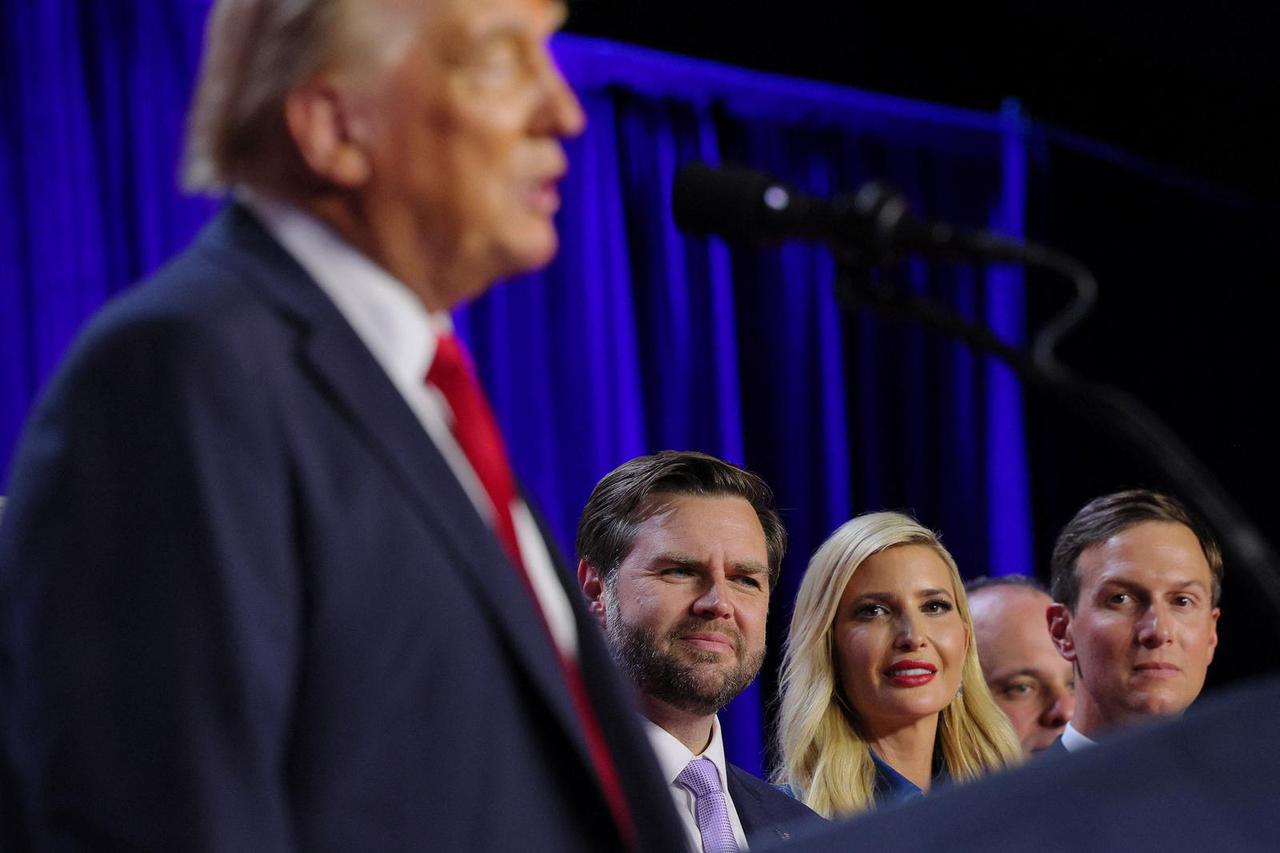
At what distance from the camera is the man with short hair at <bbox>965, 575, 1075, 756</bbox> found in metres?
3.55

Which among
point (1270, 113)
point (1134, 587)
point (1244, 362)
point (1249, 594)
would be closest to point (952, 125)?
point (1270, 113)

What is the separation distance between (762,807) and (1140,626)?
36.5 inches

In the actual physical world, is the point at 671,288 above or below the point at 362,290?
above

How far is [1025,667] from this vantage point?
3580 mm

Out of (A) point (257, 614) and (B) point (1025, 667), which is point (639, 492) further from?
(A) point (257, 614)

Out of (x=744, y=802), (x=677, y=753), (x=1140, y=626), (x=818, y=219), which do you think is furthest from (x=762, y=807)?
(x=818, y=219)

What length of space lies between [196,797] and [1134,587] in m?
2.43

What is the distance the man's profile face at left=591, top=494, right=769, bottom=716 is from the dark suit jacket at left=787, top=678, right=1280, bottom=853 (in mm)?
1676

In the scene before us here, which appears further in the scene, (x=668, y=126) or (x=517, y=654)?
(x=668, y=126)

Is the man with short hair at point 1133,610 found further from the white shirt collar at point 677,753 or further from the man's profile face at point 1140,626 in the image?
the white shirt collar at point 677,753

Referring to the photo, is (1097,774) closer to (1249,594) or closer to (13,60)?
(1249,594)

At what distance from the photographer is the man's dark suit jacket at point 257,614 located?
847mm

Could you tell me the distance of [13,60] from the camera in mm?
3348

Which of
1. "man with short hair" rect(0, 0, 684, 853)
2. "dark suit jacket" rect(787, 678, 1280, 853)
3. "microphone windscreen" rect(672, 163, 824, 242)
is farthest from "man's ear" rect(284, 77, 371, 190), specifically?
"dark suit jacket" rect(787, 678, 1280, 853)
